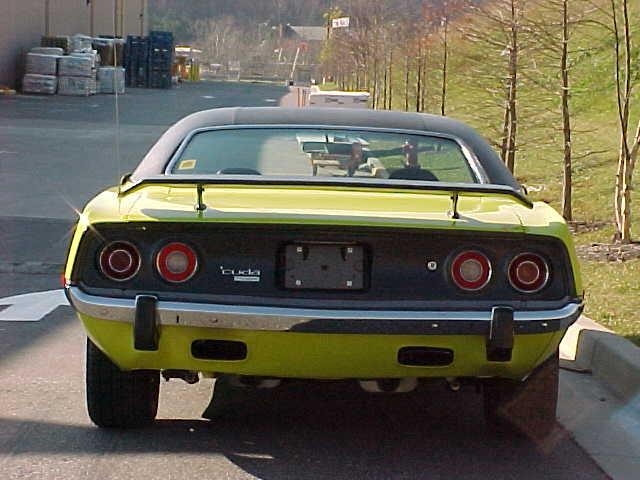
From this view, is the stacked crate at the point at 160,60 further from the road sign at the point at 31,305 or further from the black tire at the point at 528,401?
the black tire at the point at 528,401

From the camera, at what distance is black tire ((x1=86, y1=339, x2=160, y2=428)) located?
4.77 m

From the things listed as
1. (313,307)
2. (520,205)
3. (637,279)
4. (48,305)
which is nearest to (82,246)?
(313,307)

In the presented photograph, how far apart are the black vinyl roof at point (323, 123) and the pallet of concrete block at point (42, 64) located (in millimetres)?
37503

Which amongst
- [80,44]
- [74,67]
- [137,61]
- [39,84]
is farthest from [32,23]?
[137,61]

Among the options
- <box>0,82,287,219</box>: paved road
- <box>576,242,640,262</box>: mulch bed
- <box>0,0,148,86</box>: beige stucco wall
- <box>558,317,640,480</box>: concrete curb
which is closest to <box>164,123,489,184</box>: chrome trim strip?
<box>0,82,287,219</box>: paved road

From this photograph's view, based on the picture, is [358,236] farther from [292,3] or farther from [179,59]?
[292,3]

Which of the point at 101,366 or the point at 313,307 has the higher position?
the point at 313,307

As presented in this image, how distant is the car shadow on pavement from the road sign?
8.49 ft

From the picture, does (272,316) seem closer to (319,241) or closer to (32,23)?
(319,241)

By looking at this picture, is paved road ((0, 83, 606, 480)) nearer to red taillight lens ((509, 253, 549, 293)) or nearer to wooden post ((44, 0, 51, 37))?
red taillight lens ((509, 253, 549, 293))

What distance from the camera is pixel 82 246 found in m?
4.45

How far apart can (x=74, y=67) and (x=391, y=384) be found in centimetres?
3928

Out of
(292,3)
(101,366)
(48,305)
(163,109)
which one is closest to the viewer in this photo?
(101,366)

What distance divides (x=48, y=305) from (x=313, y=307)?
14.1 feet
